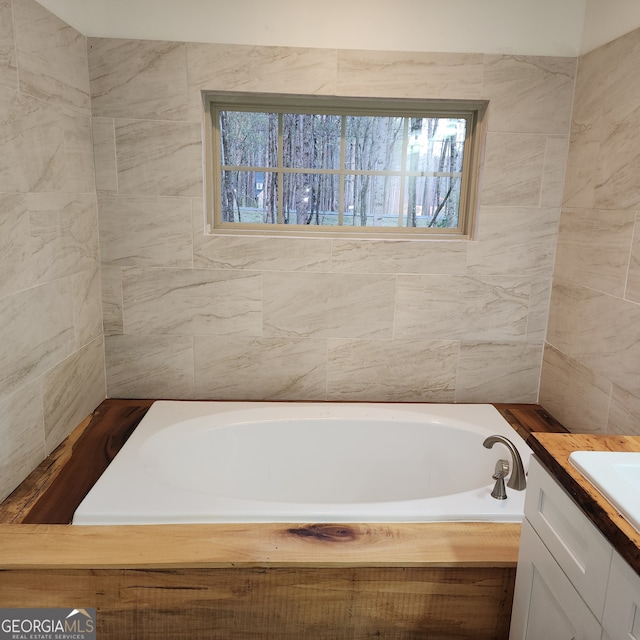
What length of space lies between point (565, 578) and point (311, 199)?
197cm

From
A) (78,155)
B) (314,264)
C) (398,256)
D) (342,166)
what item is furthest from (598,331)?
(78,155)

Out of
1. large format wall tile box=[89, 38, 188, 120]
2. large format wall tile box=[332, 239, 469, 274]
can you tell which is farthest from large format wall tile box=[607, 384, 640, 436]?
large format wall tile box=[89, 38, 188, 120]

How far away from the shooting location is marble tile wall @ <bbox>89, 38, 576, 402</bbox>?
2.43 meters

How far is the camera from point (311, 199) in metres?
2.69

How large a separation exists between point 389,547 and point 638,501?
740 millimetres

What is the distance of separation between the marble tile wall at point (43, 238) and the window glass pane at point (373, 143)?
3.90ft

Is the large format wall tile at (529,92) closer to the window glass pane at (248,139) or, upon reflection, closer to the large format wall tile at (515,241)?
the large format wall tile at (515,241)

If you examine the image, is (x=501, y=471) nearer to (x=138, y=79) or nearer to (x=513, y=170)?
(x=513, y=170)

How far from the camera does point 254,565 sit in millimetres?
1522

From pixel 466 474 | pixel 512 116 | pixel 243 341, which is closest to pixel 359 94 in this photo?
pixel 512 116

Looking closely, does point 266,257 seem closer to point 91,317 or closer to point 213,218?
point 213,218

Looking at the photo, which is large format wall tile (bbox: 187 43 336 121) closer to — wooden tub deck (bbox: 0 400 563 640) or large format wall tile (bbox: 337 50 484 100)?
large format wall tile (bbox: 337 50 484 100)

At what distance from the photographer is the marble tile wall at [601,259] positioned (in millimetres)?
2061
